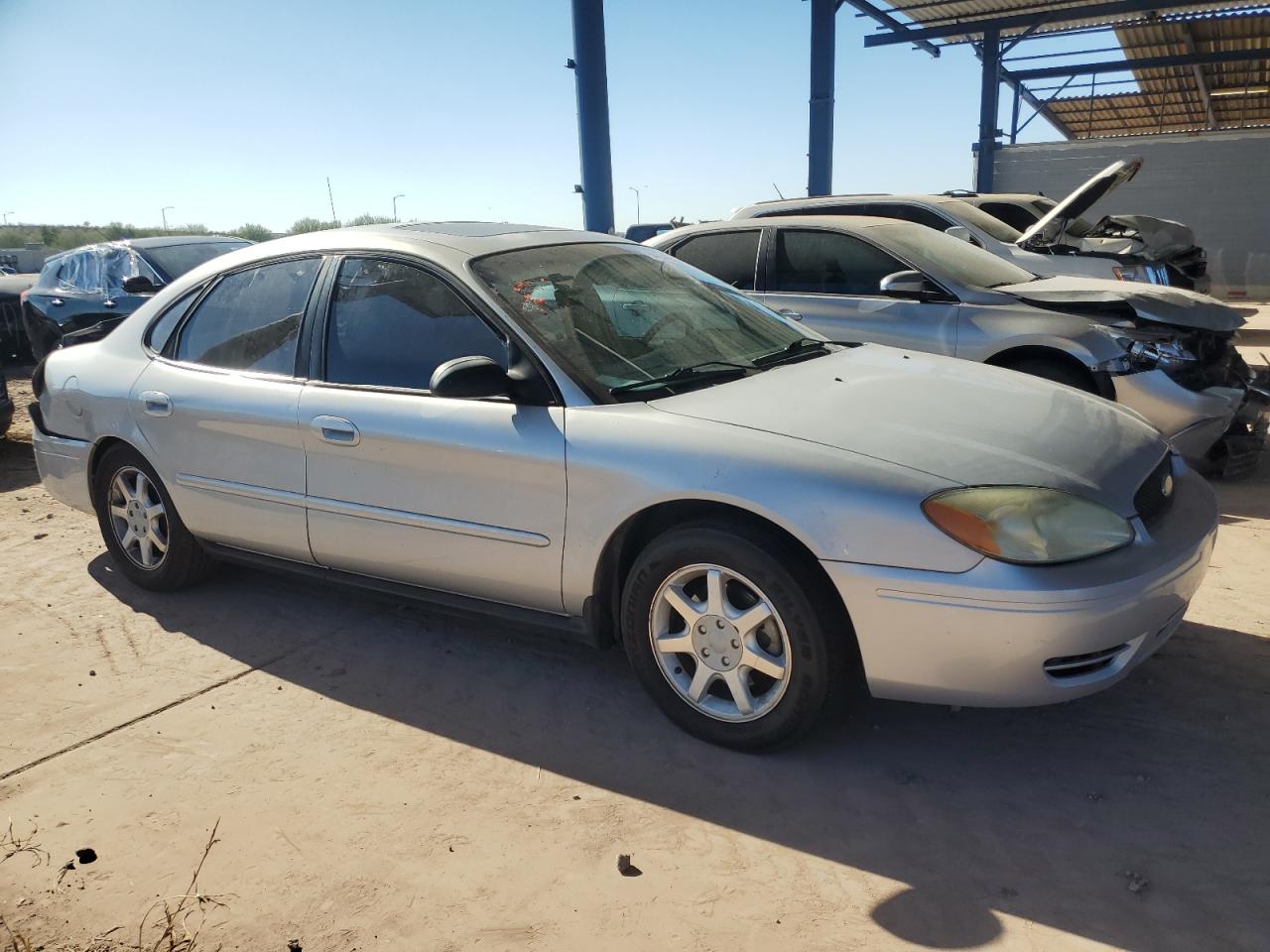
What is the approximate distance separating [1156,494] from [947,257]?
3518mm

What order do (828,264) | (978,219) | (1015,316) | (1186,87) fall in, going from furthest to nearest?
(1186,87), (978,219), (828,264), (1015,316)

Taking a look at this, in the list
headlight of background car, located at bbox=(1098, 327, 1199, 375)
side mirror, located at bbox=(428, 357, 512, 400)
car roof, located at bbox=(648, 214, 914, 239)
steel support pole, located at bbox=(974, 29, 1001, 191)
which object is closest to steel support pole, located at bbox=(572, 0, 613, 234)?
car roof, located at bbox=(648, 214, 914, 239)

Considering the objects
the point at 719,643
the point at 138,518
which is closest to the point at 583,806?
the point at 719,643

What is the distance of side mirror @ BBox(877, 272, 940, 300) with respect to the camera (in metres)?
5.79

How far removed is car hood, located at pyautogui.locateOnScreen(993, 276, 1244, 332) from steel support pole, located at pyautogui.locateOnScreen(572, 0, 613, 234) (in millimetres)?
6076

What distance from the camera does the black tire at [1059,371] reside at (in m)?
5.61

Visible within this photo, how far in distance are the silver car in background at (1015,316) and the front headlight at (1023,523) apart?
2911 millimetres

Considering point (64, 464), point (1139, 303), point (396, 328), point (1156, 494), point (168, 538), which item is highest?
point (396, 328)

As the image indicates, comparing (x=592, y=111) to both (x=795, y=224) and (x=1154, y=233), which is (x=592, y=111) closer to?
(x=795, y=224)

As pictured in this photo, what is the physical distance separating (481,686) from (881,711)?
1.39 meters

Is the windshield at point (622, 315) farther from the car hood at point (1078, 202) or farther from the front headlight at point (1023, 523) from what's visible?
the car hood at point (1078, 202)

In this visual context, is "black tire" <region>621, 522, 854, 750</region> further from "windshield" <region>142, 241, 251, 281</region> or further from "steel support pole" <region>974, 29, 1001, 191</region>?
"steel support pole" <region>974, 29, 1001, 191</region>

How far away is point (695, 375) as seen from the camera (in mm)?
3408

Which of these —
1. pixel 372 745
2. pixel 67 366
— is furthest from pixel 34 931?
pixel 67 366
